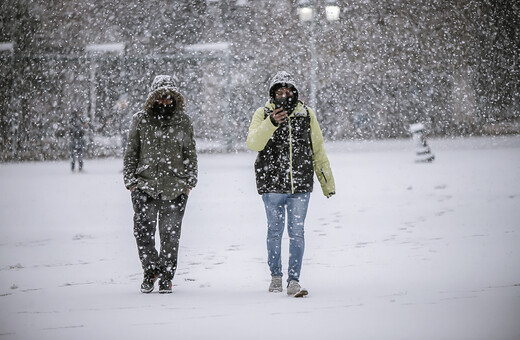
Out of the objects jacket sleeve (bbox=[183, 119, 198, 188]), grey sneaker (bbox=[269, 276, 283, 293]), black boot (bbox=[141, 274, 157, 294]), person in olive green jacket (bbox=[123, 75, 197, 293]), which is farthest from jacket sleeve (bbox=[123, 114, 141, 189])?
grey sneaker (bbox=[269, 276, 283, 293])

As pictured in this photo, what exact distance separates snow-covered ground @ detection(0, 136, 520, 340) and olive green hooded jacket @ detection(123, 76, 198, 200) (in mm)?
822

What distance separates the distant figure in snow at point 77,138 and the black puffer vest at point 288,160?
12025 mm

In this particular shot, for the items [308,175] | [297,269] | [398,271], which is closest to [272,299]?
[297,269]

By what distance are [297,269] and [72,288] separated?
1802 mm

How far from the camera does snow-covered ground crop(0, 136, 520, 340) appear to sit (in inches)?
175

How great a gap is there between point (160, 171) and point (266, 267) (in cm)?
161

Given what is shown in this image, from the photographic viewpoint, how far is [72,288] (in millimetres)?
5699

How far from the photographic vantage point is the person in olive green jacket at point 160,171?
5324 millimetres

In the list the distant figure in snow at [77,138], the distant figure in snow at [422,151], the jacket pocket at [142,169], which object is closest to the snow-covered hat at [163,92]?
the jacket pocket at [142,169]

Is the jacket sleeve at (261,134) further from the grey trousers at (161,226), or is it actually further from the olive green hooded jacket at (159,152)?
the grey trousers at (161,226)

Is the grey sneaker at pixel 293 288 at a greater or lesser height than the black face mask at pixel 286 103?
lesser

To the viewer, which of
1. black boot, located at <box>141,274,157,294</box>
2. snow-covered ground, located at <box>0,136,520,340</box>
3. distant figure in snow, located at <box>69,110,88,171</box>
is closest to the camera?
snow-covered ground, located at <box>0,136,520,340</box>

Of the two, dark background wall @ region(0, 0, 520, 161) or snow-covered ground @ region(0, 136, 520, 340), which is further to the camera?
dark background wall @ region(0, 0, 520, 161)

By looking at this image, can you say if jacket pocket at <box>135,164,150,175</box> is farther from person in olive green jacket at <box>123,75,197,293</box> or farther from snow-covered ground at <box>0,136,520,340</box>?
snow-covered ground at <box>0,136,520,340</box>
